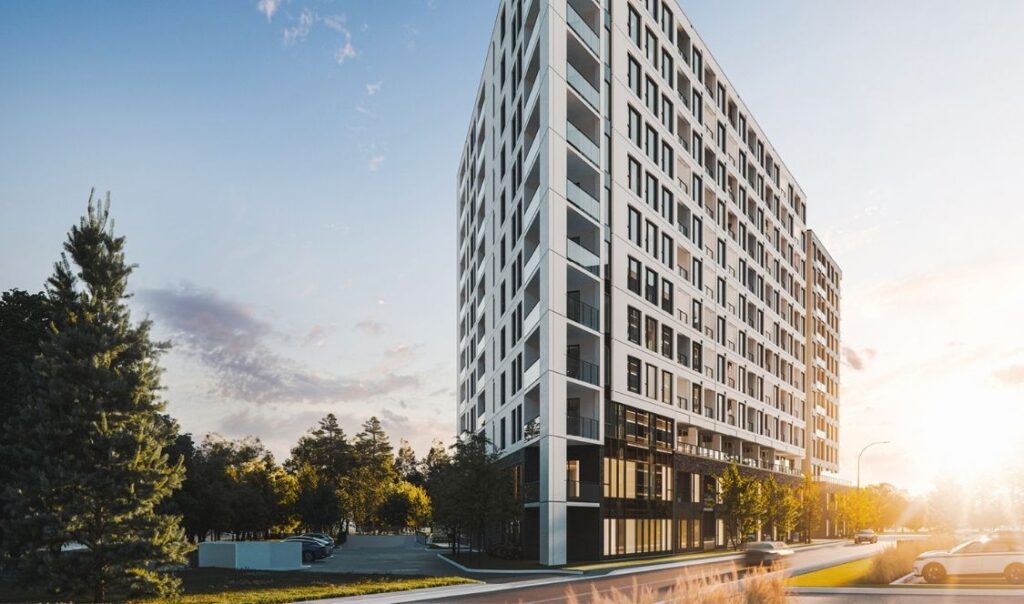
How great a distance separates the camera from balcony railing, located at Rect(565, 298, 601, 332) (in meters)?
47.9

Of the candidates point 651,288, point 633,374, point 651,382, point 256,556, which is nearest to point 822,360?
point 651,288

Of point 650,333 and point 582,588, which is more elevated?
point 650,333

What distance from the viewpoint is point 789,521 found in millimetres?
73562

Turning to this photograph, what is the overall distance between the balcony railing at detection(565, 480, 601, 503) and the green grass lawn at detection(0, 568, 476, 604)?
45.2ft

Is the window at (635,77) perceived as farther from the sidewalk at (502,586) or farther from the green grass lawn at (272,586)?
the green grass lawn at (272,586)

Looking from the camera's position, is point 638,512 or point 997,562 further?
point 638,512

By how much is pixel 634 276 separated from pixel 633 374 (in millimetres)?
5877

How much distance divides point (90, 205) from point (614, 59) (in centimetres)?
3412

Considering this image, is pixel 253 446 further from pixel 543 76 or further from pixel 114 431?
pixel 114 431

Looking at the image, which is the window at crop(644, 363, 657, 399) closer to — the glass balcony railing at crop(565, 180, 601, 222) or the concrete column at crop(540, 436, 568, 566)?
the concrete column at crop(540, 436, 568, 566)

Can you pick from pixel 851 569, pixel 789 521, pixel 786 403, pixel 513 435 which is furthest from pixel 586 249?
pixel 786 403

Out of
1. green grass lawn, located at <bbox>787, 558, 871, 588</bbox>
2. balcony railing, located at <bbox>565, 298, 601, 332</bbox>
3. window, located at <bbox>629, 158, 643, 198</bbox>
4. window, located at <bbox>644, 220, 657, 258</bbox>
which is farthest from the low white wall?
window, located at <bbox>629, 158, 643, 198</bbox>

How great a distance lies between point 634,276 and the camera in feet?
173

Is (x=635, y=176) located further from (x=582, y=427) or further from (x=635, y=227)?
(x=582, y=427)
